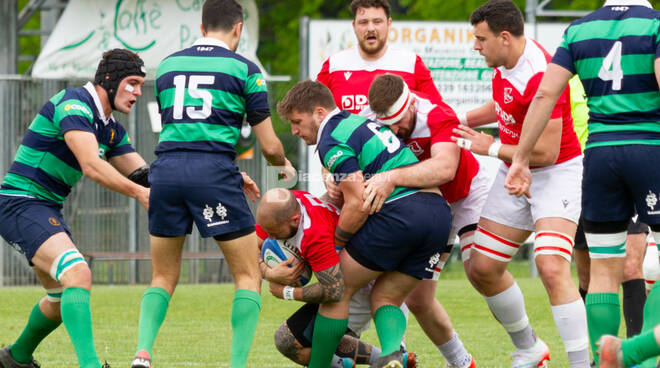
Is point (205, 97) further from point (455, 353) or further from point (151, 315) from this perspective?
point (455, 353)

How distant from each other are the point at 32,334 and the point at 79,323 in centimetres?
92

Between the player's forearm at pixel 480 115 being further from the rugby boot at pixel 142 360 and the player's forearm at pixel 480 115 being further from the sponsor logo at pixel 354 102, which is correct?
the rugby boot at pixel 142 360

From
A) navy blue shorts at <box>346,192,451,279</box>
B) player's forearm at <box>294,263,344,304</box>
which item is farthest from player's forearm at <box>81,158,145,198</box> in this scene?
navy blue shorts at <box>346,192,451,279</box>

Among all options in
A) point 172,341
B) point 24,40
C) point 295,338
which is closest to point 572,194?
point 295,338

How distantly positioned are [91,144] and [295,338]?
177cm

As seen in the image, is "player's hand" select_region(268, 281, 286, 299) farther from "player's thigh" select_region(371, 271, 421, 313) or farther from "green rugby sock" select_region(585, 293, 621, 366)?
"green rugby sock" select_region(585, 293, 621, 366)

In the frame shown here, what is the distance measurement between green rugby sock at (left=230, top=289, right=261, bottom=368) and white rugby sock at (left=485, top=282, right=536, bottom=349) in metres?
1.70

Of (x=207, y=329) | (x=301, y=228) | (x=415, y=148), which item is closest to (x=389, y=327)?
(x=301, y=228)

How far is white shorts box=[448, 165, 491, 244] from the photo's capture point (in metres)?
6.89

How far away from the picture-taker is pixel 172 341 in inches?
353

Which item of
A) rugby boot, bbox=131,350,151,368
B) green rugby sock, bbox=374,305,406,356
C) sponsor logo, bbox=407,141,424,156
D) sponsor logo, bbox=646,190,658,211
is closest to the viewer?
sponsor logo, bbox=646,190,658,211

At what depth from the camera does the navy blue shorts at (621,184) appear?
5441 millimetres

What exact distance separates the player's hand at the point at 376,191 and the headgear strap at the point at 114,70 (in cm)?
178

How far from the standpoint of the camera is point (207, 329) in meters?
9.89
